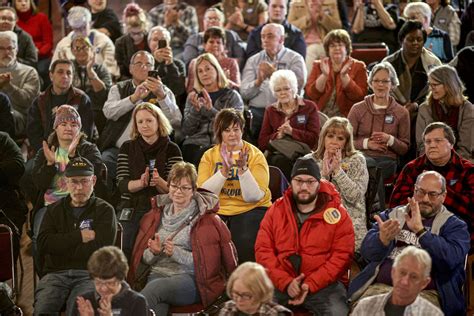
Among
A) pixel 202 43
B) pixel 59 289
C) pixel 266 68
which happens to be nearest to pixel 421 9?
pixel 266 68

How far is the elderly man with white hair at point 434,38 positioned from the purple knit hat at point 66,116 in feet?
11.0

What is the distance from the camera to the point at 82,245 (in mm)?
6242

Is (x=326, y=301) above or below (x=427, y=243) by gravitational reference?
below

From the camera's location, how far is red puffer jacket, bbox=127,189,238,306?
6.17 meters

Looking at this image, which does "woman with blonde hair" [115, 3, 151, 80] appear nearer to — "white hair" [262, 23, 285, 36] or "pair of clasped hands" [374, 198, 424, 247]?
"white hair" [262, 23, 285, 36]

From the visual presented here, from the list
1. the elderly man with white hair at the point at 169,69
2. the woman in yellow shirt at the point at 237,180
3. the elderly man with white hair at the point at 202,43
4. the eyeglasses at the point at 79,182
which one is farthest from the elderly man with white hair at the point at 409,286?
the elderly man with white hair at the point at 202,43

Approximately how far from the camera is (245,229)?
22.3 ft

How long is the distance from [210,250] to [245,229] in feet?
2.05

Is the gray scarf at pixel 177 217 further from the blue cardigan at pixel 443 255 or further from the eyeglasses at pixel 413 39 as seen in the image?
the eyeglasses at pixel 413 39

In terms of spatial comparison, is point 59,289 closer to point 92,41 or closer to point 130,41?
point 130,41

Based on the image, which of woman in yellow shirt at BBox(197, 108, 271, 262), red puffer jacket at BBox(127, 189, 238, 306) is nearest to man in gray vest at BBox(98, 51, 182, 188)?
woman in yellow shirt at BBox(197, 108, 271, 262)

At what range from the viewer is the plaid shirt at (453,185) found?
6531mm

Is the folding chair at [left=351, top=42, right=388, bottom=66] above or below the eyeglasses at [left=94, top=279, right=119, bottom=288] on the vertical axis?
above

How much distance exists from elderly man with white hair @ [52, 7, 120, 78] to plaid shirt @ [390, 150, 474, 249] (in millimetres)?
3617
